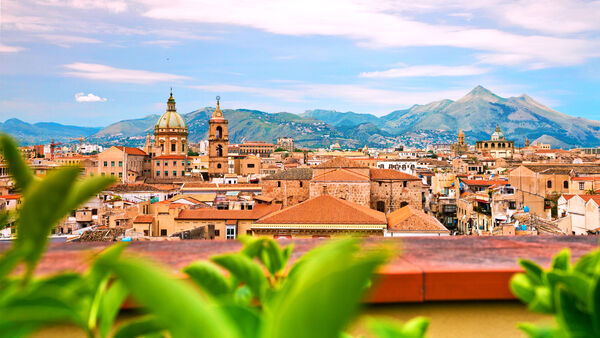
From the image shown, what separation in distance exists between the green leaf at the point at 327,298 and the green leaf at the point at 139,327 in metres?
0.26

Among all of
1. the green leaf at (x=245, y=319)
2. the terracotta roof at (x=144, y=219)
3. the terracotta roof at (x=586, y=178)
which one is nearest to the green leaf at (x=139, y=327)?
the green leaf at (x=245, y=319)

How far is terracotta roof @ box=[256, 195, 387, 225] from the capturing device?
17.8 metres

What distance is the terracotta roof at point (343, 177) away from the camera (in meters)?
25.8

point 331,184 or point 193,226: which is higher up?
point 331,184

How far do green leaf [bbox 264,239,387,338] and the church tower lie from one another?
2087 inches

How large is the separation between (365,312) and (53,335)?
0.87 m

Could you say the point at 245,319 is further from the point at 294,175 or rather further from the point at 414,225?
the point at 294,175

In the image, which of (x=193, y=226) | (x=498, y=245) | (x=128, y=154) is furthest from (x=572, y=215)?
(x=128, y=154)

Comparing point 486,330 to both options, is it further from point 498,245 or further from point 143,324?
point 143,324

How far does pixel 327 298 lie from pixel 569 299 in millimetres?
514

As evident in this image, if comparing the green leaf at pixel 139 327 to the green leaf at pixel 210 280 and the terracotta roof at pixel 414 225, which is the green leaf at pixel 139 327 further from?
the terracotta roof at pixel 414 225

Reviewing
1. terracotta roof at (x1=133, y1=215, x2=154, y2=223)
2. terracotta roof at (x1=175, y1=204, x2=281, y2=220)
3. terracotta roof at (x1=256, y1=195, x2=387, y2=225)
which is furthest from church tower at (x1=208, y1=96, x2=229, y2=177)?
terracotta roof at (x1=256, y1=195, x2=387, y2=225)

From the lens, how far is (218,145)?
177ft

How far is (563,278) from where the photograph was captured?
765 millimetres
